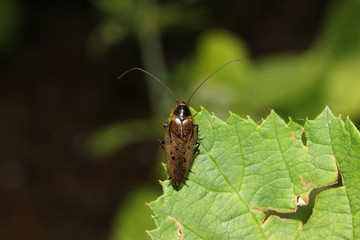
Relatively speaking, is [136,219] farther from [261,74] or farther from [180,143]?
[180,143]

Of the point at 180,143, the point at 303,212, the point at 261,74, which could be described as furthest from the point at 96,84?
the point at 180,143

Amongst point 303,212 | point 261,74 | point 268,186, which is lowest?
point 268,186

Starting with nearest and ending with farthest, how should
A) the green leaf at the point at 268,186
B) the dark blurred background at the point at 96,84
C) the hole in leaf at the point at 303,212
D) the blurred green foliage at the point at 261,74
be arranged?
the green leaf at the point at 268,186, the hole in leaf at the point at 303,212, the blurred green foliage at the point at 261,74, the dark blurred background at the point at 96,84

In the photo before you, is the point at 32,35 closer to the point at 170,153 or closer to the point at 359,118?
the point at 359,118

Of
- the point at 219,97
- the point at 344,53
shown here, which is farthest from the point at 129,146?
the point at 344,53

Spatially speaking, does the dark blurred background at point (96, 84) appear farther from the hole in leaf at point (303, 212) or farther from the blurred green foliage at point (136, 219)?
the hole in leaf at point (303, 212)

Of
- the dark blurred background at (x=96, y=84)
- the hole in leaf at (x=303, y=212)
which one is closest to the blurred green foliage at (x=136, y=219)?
the dark blurred background at (x=96, y=84)

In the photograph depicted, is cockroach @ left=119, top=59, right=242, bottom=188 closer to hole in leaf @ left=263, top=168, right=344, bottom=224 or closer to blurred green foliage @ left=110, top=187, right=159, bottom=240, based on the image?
hole in leaf @ left=263, top=168, right=344, bottom=224

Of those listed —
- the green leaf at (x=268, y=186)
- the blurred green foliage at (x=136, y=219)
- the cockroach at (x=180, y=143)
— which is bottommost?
the green leaf at (x=268, y=186)
